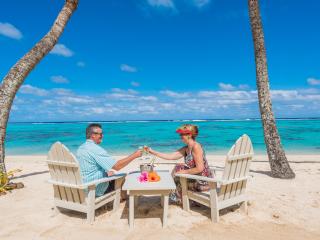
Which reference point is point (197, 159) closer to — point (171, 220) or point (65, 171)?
point (171, 220)

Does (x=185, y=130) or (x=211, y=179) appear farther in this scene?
(x=185, y=130)

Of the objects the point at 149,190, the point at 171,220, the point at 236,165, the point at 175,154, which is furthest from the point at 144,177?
the point at 236,165

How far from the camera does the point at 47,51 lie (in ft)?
21.7

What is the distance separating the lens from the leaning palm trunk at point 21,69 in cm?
600

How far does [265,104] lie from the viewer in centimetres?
691

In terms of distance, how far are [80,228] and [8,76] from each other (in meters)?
4.00

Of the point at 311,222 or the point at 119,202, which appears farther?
the point at 119,202

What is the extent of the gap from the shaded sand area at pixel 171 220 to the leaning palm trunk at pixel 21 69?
5.32 feet

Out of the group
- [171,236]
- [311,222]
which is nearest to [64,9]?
[171,236]

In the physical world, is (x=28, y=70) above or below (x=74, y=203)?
above

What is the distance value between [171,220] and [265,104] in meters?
4.18

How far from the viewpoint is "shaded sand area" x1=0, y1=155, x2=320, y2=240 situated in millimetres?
3664

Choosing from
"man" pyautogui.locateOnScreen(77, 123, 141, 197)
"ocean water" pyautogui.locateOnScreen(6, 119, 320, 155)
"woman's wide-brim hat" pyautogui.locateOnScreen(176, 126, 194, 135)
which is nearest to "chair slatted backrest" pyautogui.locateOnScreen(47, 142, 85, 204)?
"man" pyautogui.locateOnScreen(77, 123, 141, 197)

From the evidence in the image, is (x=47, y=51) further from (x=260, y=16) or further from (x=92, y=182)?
(x=260, y=16)
